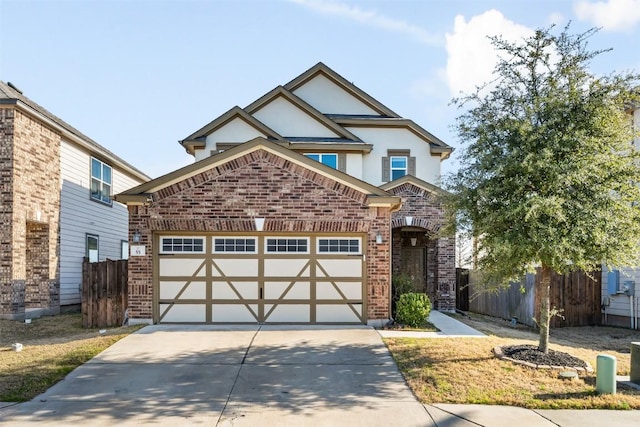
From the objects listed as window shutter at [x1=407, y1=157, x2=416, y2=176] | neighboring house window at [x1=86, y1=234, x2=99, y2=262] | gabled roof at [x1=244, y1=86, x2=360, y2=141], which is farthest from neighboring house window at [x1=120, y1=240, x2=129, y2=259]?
window shutter at [x1=407, y1=157, x2=416, y2=176]

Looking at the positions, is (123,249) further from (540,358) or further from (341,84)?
(540,358)

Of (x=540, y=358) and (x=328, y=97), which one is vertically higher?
(x=328, y=97)

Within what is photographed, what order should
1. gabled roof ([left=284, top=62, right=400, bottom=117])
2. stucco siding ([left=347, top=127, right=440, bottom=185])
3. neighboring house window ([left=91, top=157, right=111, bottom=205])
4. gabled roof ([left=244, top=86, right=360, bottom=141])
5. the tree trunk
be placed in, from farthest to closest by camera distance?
gabled roof ([left=284, top=62, right=400, bottom=117]) → stucco siding ([left=347, top=127, right=440, bottom=185]) → gabled roof ([left=244, top=86, right=360, bottom=141]) → neighboring house window ([left=91, top=157, right=111, bottom=205]) → the tree trunk

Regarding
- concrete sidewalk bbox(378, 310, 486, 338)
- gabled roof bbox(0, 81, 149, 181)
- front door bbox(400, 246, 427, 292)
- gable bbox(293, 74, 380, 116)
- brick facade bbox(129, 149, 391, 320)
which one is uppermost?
gable bbox(293, 74, 380, 116)

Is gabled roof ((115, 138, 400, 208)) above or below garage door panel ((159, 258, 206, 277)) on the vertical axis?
above

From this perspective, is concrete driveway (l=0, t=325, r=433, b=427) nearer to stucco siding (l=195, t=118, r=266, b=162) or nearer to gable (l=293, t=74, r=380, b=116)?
stucco siding (l=195, t=118, r=266, b=162)

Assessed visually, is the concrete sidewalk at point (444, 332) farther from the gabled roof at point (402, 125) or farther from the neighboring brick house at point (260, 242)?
the gabled roof at point (402, 125)

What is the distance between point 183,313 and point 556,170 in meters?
9.41

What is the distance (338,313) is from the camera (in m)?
13.1

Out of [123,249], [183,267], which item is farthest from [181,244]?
[123,249]

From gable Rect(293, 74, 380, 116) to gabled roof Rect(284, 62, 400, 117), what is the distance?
0.19 m

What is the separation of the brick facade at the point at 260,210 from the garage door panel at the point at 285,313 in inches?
71.2

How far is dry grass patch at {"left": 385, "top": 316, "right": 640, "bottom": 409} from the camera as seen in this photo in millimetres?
7566

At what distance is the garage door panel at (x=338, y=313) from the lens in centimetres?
1312
